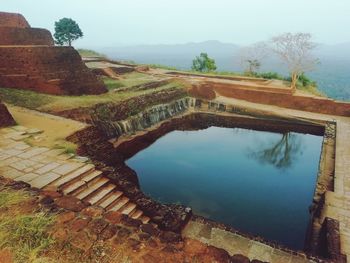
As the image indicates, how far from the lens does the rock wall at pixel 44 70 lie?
36.9ft

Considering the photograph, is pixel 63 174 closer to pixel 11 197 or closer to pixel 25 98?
pixel 11 197

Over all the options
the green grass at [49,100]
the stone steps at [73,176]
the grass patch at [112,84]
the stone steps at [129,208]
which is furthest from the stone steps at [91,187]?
the grass patch at [112,84]

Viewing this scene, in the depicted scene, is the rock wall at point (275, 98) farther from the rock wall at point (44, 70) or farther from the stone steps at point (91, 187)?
the stone steps at point (91, 187)

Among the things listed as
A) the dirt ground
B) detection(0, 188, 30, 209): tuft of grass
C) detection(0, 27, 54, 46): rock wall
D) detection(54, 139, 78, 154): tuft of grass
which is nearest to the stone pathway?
detection(54, 139, 78, 154): tuft of grass

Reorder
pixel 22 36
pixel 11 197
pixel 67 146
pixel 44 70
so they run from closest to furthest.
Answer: pixel 11 197
pixel 67 146
pixel 44 70
pixel 22 36

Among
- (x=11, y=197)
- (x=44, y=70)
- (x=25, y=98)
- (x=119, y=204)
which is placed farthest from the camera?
(x=44, y=70)

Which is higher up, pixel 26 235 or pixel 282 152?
pixel 26 235

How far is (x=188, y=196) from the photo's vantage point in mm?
8031

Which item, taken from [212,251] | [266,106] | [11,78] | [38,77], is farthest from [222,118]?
[212,251]

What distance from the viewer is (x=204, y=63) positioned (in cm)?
2800

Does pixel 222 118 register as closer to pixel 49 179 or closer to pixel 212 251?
pixel 49 179

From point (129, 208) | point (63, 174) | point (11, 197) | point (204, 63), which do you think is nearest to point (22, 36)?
point (63, 174)

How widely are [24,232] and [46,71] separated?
10482mm

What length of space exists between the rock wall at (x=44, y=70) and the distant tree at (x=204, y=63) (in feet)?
55.7
